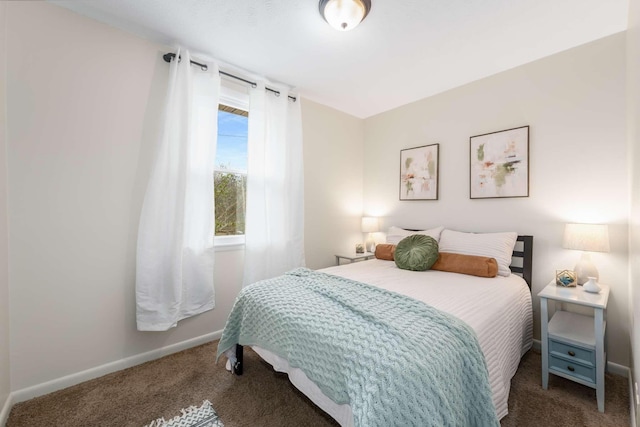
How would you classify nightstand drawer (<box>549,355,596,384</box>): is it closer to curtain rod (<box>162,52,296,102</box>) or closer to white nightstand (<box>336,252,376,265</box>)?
white nightstand (<box>336,252,376,265</box>)

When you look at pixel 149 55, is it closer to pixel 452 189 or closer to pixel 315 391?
pixel 315 391

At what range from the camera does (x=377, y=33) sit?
203 centimetres

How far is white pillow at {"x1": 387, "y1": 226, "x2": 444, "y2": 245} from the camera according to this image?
2.85 m

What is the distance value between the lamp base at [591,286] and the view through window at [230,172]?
9.31 feet

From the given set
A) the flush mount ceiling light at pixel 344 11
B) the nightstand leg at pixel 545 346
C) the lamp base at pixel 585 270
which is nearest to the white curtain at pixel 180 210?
the flush mount ceiling light at pixel 344 11

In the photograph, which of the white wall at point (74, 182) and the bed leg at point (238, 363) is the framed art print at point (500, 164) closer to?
the bed leg at point (238, 363)

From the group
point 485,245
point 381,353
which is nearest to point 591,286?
point 485,245

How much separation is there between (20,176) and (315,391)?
7.22 ft

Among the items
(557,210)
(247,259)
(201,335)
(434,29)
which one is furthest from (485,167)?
(201,335)

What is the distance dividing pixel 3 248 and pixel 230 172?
1.60m

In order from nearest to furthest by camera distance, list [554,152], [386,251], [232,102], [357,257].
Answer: [554,152] → [232,102] → [386,251] → [357,257]

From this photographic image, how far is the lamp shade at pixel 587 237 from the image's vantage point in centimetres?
187

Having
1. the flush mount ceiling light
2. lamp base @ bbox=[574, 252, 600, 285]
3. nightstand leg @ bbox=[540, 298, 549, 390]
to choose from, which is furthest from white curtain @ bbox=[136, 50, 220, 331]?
lamp base @ bbox=[574, 252, 600, 285]

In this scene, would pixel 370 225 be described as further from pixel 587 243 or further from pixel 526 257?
pixel 587 243
